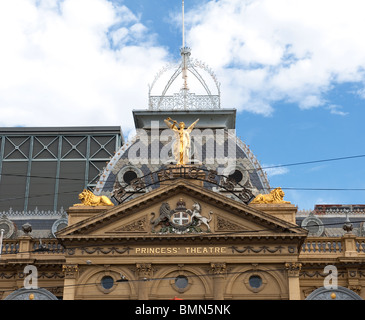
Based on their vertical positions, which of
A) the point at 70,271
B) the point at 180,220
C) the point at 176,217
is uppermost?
the point at 176,217

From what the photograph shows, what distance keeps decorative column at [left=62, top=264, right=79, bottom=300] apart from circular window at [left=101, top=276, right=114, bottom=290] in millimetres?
1967

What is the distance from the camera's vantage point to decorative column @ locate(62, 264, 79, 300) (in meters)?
50.9

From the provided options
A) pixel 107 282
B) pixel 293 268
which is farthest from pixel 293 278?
pixel 107 282

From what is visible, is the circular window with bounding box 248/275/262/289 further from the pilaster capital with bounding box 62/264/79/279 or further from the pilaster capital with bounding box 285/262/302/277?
the pilaster capital with bounding box 62/264/79/279

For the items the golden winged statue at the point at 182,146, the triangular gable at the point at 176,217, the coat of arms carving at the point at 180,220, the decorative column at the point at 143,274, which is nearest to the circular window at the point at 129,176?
the golden winged statue at the point at 182,146

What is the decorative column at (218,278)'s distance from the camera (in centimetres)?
5038

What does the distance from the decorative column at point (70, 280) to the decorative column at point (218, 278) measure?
9270mm

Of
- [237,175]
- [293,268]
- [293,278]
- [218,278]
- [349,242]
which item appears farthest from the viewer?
[237,175]

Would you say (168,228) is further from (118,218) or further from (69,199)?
(69,199)

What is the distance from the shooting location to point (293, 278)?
5031cm

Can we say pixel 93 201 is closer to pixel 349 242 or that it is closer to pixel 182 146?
pixel 182 146

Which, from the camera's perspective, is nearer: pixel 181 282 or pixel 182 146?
pixel 181 282

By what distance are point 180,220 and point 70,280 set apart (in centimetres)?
845
